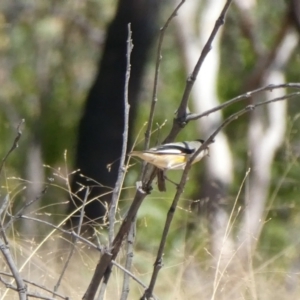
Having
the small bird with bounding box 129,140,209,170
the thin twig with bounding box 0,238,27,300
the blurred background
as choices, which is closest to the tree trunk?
the blurred background

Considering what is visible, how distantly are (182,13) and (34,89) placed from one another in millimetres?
4644

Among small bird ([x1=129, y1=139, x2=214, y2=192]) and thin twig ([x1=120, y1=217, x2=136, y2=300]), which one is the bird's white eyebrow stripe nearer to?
small bird ([x1=129, y1=139, x2=214, y2=192])

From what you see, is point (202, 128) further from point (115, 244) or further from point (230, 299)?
point (115, 244)

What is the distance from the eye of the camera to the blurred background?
3111mm

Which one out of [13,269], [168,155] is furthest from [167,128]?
[13,269]

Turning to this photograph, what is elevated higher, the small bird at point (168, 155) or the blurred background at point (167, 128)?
the small bird at point (168, 155)

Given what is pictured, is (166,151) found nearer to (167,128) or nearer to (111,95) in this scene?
(111,95)

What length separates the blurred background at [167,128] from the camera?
3111 millimetres

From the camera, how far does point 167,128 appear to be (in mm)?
9242

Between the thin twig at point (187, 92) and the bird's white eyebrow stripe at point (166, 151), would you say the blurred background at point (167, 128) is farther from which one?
the thin twig at point (187, 92)

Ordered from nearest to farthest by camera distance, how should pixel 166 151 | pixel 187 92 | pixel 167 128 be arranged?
pixel 187 92
pixel 166 151
pixel 167 128

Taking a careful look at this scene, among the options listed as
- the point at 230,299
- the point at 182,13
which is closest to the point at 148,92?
the point at 182,13

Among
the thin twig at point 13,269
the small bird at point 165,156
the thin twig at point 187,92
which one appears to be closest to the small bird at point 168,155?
the small bird at point 165,156

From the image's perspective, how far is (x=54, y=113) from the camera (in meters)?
10.2
